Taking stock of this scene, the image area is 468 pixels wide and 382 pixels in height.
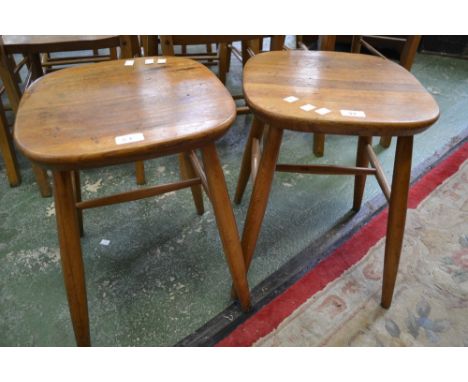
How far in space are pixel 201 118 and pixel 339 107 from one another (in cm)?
26

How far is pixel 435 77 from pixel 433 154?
3.25 feet

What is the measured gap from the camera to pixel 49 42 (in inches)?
39.6

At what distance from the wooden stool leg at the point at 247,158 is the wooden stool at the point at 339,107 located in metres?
0.11

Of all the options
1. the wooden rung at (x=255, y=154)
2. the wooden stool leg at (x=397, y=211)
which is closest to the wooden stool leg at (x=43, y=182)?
the wooden rung at (x=255, y=154)

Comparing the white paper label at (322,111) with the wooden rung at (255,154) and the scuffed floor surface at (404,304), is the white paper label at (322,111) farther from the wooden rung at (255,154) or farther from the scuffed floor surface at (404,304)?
the scuffed floor surface at (404,304)

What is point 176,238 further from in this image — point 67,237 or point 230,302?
point 67,237

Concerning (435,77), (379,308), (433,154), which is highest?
(435,77)

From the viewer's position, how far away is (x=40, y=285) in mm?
891

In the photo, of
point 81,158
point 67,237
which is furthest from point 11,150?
point 81,158

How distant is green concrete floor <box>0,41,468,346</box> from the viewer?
81 centimetres

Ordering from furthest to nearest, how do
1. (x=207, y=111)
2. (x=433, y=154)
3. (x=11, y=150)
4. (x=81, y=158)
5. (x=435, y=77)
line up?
(x=435, y=77) < (x=433, y=154) < (x=11, y=150) < (x=207, y=111) < (x=81, y=158)

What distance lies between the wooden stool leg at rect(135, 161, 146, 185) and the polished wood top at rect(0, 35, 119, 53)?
1.31 ft

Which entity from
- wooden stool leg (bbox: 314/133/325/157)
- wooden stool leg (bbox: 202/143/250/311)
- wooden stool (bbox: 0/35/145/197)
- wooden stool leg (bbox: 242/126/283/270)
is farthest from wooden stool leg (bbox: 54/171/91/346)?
wooden stool leg (bbox: 314/133/325/157)

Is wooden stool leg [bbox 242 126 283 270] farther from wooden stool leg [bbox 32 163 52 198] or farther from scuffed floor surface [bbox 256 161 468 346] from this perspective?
wooden stool leg [bbox 32 163 52 198]
